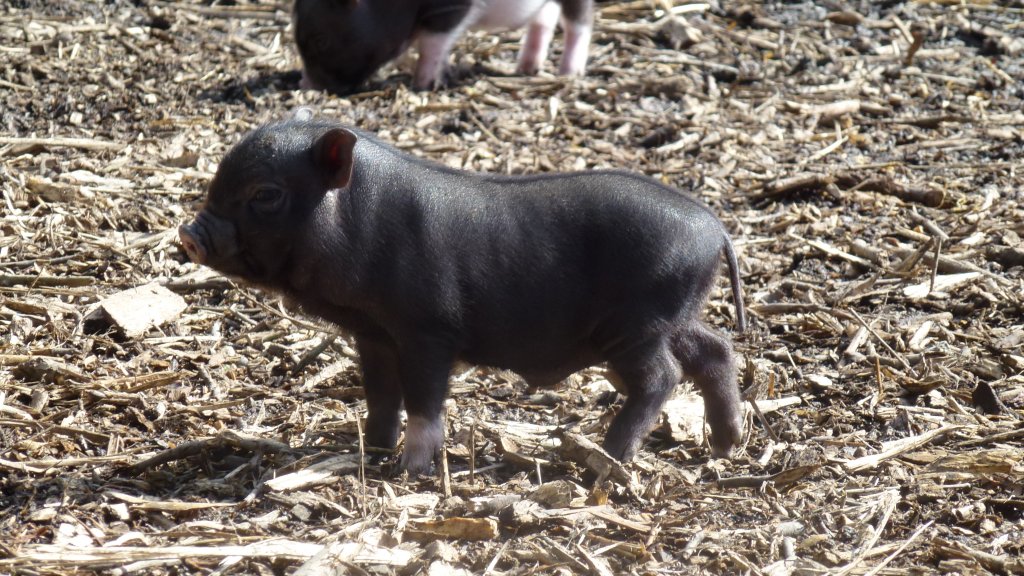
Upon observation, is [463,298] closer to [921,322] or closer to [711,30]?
[921,322]

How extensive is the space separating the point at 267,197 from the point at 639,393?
5.26 feet

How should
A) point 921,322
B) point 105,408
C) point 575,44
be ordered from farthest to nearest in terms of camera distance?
point 575,44, point 921,322, point 105,408

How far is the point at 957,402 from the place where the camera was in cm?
555

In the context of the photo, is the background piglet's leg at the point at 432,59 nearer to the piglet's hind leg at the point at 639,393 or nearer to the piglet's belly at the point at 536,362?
the piglet's belly at the point at 536,362

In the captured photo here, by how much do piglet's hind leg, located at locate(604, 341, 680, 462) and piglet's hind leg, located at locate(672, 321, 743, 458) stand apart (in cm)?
20

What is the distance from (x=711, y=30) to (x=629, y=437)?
20.6ft

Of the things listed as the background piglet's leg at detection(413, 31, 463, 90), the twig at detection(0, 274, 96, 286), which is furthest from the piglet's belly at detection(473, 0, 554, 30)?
the twig at detection(0, 274, 96, 286)

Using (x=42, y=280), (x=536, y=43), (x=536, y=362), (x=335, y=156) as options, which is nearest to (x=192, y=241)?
(x=335, y=156)

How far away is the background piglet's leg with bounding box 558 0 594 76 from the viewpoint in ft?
32.2

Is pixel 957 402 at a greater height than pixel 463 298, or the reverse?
pixel 463 298

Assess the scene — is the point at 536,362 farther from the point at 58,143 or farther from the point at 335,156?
the point at 58,143

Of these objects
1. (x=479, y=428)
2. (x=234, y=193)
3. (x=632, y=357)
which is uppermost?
(x=234, y=193)

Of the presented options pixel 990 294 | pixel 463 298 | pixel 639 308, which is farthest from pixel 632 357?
pixel 990 294

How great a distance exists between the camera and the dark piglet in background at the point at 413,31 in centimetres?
946
